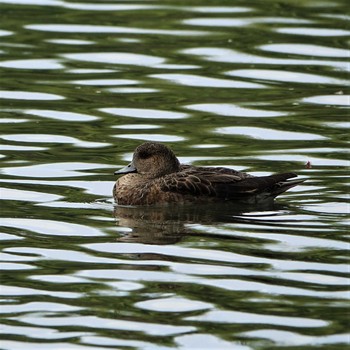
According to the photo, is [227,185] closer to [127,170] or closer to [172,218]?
[172,218]

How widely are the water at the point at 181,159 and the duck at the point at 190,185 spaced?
13 centimetres

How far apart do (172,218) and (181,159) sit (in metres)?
2.28

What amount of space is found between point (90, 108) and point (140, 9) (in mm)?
4927

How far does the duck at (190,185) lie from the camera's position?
12570 millimetres

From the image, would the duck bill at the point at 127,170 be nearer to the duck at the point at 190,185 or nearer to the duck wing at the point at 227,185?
the duck at the point at 190,185

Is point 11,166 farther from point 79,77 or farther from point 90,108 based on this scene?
point 79,77

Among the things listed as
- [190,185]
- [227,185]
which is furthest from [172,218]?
[227,185]

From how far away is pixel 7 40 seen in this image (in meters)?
19.3

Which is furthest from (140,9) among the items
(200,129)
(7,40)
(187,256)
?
(187,256)

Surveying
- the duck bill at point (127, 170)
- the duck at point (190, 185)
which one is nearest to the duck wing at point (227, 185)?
the duck at point (190, 185)

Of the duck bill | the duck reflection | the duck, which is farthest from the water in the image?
the duck bill

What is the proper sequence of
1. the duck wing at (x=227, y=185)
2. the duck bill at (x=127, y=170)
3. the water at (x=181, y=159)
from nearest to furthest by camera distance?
the water at (x=181, y=159) → the duck wing at (x=227, y=185) → the duck bill at (x=127, y=170)

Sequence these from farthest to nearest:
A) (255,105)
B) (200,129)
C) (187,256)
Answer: (255,105), (200,129), (187,256)

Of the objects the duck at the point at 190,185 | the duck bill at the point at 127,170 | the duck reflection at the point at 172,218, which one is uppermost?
the duck bill at the point at 127,170
